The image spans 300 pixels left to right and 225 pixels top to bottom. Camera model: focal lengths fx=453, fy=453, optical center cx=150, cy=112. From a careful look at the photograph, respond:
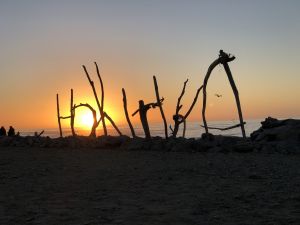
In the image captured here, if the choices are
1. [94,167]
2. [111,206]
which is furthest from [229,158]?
[111,206]

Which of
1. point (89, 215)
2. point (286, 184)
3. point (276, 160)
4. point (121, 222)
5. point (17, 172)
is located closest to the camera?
point (121, 222)

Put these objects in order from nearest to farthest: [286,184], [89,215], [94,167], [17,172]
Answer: [89,215] < [286,184] < [17,172] < [94,167]

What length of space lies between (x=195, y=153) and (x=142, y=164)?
4425 millimetres

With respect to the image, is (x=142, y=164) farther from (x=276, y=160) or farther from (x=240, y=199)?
(x=240, y=199)

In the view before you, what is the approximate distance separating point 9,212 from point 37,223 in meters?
1.03

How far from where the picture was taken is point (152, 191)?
9.77 meters

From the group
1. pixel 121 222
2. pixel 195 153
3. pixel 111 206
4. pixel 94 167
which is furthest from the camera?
pixel 195 153

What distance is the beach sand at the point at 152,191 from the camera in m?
7.47

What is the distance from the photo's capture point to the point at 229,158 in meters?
16.3

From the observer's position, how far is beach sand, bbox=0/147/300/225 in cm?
747

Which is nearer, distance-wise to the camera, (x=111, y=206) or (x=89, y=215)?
(x=89, y=215)

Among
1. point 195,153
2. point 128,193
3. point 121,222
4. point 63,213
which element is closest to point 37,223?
point 63,213

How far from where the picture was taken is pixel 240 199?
8.76m

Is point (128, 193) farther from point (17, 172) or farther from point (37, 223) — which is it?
point (17, 172)
